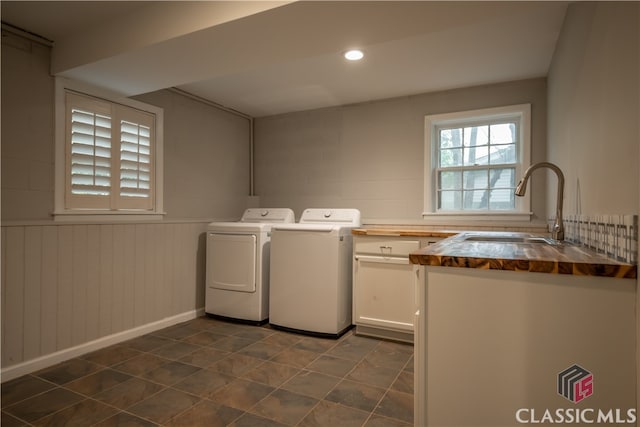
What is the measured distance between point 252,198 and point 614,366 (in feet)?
12.4

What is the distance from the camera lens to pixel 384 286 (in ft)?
9.53

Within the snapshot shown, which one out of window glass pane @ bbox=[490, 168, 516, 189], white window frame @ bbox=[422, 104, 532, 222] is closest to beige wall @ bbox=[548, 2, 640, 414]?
white window frame @ bbox=[422, 104, 532, 222]

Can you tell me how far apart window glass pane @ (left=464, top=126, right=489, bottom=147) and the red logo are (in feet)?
8.93

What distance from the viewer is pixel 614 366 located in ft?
3.19

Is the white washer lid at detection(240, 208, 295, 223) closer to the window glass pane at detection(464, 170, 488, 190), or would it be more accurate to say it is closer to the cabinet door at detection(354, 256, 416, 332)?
the cabinet door at detection(354, 256, 416, 332)

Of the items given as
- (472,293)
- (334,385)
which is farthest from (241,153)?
(472,293)

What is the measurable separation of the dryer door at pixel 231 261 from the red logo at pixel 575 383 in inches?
102

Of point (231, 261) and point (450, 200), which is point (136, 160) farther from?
point (450, 200)

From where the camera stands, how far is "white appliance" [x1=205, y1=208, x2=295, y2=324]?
3.28 metres

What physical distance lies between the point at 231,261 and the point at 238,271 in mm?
120

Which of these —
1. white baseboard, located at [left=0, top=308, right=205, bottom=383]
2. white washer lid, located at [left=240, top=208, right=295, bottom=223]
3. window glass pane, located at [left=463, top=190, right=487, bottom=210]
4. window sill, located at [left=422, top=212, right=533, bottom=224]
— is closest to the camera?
white baseboard, located at [left=0, top=308, right=205, bottom=383]

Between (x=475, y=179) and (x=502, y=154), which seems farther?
(x=475, y=179)

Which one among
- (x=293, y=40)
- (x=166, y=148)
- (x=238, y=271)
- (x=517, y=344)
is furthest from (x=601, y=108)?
(x=166, y=148)

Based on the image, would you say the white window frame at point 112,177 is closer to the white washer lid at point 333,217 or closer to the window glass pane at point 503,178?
the white washer lid at point 333,217
